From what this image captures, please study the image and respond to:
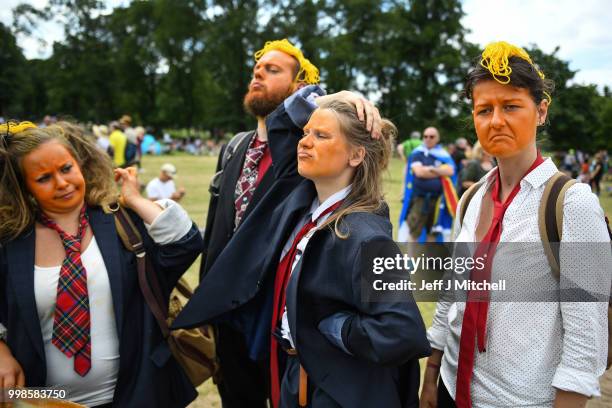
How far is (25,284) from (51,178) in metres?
0.47

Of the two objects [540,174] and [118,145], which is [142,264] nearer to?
[540,174]

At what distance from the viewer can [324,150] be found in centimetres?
207

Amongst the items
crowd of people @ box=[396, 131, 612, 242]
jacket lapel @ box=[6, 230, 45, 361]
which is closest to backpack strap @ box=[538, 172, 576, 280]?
jacket lapel @ box=[6, 230, 45, 361]

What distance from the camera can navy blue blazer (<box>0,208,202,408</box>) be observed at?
215 cm

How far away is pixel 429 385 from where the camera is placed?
2.31m

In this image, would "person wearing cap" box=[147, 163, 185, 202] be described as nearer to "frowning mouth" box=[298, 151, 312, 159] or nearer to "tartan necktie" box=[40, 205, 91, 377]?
"tartan necktie" box=[40, 205, 91, 377]

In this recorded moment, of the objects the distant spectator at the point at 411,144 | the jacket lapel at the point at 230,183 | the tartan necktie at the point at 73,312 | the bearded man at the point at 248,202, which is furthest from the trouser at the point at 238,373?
the distant spectator at the point at 411,144

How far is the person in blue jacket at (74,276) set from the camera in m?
2.17

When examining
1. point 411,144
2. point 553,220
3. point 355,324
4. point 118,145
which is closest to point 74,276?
point 355,324

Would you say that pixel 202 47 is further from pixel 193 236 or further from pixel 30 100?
pixel 193 236

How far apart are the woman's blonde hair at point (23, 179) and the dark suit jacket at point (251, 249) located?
61 centimetres

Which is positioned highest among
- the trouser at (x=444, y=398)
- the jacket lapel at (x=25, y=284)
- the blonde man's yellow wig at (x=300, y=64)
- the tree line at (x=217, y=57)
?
the tree line at (x=217, y=57)

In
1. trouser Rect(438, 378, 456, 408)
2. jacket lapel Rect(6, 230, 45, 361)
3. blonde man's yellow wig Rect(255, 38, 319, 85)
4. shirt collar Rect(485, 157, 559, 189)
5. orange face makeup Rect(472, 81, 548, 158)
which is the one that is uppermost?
blonde man's yellow wig Rect(255, 38, 319, 85)

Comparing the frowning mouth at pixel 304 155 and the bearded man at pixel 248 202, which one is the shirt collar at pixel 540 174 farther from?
the bearded man at pixel 248 202
